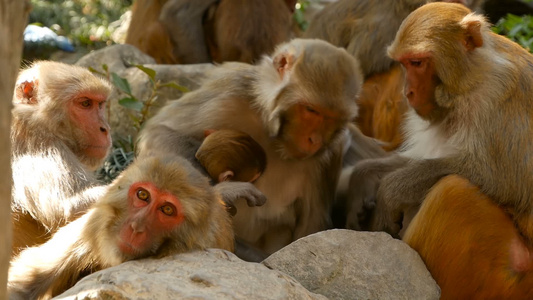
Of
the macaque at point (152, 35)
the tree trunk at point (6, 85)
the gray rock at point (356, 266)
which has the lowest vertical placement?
the macaque at point (152, 35)

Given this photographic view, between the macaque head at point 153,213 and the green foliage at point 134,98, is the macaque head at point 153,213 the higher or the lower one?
the higher one

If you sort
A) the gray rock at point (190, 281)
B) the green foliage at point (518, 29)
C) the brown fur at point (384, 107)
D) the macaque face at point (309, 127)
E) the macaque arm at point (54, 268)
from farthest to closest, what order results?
the green foliage at point (518, 29) → the brown fur at point (384, 107) → the macaque face at point (309, 127) → the macaque arm at point (54, 268) → the gray rock at point (190, 281)

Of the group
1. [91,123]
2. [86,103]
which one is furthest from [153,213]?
[86,103]

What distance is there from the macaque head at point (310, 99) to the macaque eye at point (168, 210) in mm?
1524

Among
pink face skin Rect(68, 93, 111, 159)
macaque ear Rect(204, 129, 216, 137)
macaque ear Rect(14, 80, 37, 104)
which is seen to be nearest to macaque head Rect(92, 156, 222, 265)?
pink face skin Rect(68, 93, 111, 159)

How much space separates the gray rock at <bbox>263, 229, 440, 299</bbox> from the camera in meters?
4.50

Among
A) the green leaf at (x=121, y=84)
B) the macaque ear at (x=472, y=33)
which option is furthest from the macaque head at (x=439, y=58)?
the green leaf at (x=121, y=84)

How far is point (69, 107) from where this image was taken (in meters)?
5.04

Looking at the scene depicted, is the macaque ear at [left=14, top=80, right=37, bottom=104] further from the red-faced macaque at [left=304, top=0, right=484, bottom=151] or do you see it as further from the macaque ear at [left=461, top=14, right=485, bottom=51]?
the red-faced macaque at [left=304, top=0, right=484, bottom=151]

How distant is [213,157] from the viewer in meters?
5.19

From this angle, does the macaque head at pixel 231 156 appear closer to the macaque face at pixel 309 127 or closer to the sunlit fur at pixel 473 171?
the macaque face at pixel 309 127

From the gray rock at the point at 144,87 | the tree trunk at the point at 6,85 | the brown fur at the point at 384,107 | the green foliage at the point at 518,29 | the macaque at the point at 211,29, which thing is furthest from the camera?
the green foliage at the point at 518,29

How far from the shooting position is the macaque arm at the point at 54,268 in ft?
13.7

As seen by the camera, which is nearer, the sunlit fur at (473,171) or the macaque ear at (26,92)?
the sunlit fur at (473,171)
